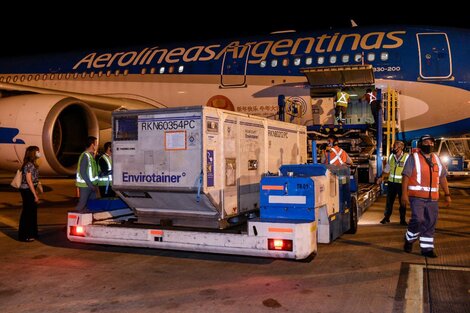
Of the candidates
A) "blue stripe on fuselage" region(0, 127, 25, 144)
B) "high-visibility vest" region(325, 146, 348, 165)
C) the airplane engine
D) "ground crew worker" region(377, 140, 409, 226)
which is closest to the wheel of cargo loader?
"ground crew worker" region(377, 140, 409, 226)

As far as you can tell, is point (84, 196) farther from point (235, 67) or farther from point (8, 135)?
point (235, 67)

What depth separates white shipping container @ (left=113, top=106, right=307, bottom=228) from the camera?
529cm

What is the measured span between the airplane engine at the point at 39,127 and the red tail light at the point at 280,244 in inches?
241

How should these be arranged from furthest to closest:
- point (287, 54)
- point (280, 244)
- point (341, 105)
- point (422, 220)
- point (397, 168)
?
point (287, 54), point (341, 105), point (397, 168), point (422, 220), point (280, 244)

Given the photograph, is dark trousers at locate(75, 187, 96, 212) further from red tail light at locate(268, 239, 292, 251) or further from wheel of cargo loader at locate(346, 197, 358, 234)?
wheel of cargo loader at locate(346, 197, 358, 234)

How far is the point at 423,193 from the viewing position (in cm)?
616

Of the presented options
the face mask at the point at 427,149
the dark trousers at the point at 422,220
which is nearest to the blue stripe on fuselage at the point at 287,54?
the face mask at the point at 427,149

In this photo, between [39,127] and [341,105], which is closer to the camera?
[39,127]

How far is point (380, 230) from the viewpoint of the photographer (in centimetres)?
795

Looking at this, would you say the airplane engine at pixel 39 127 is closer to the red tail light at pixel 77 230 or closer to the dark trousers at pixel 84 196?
the dark trousers at pixel 84 196

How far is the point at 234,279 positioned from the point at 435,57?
819cm

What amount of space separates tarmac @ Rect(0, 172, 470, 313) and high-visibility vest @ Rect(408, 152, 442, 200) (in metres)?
0.79

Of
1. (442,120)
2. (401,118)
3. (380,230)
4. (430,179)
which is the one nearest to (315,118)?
(401,118)

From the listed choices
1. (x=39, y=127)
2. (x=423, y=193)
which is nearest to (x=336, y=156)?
(x=423, y=193)
